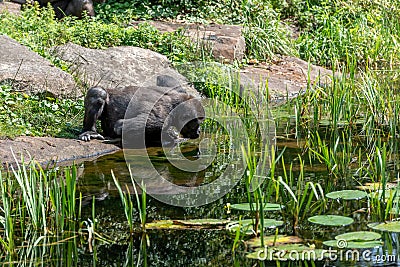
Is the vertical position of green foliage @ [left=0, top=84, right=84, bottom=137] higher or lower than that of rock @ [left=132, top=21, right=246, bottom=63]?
lower

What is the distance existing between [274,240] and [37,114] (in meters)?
4.47

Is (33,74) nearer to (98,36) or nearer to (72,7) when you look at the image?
(98,36)

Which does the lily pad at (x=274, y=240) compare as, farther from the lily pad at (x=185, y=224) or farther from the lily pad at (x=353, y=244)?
the lily pad at (x=185, y=224)

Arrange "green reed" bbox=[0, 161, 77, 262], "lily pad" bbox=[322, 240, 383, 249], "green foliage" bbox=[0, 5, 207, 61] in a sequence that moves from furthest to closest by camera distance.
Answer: "green foliage" bbox=[0, 5, 207, 61] → "green reed" bbox=[0, 161, 77, 262] → "lily pad" bbox=[322, 240, 383, 249]

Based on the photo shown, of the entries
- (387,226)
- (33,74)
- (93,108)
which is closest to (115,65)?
(33,74)

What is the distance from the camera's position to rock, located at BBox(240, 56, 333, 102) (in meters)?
10.8

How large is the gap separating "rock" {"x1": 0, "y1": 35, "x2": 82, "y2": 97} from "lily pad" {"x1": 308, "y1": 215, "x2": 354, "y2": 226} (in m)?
4.69

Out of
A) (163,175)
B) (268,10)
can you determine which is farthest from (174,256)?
(268,10)

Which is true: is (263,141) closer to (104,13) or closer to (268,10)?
(268,10)

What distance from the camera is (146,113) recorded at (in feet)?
24.2

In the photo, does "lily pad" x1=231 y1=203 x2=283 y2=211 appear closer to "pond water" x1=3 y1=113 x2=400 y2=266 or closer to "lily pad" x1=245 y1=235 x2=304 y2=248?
"pond water" x1=3 y1=113 x2=400 y2=266

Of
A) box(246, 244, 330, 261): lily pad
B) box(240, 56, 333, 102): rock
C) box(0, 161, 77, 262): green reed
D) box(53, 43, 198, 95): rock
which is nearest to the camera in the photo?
box(246, 244, 330, 261): lily pad

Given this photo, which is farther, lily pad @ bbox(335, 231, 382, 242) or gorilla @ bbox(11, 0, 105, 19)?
gorilla @ bbox(11, 0, 105, 19)

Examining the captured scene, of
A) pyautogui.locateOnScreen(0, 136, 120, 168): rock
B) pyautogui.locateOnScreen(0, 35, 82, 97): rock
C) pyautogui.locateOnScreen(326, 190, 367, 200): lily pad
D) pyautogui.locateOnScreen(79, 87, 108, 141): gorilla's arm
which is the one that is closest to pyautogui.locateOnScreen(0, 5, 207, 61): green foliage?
pyautogui.locateOnScreen(0, 35, 82, 97): rock
